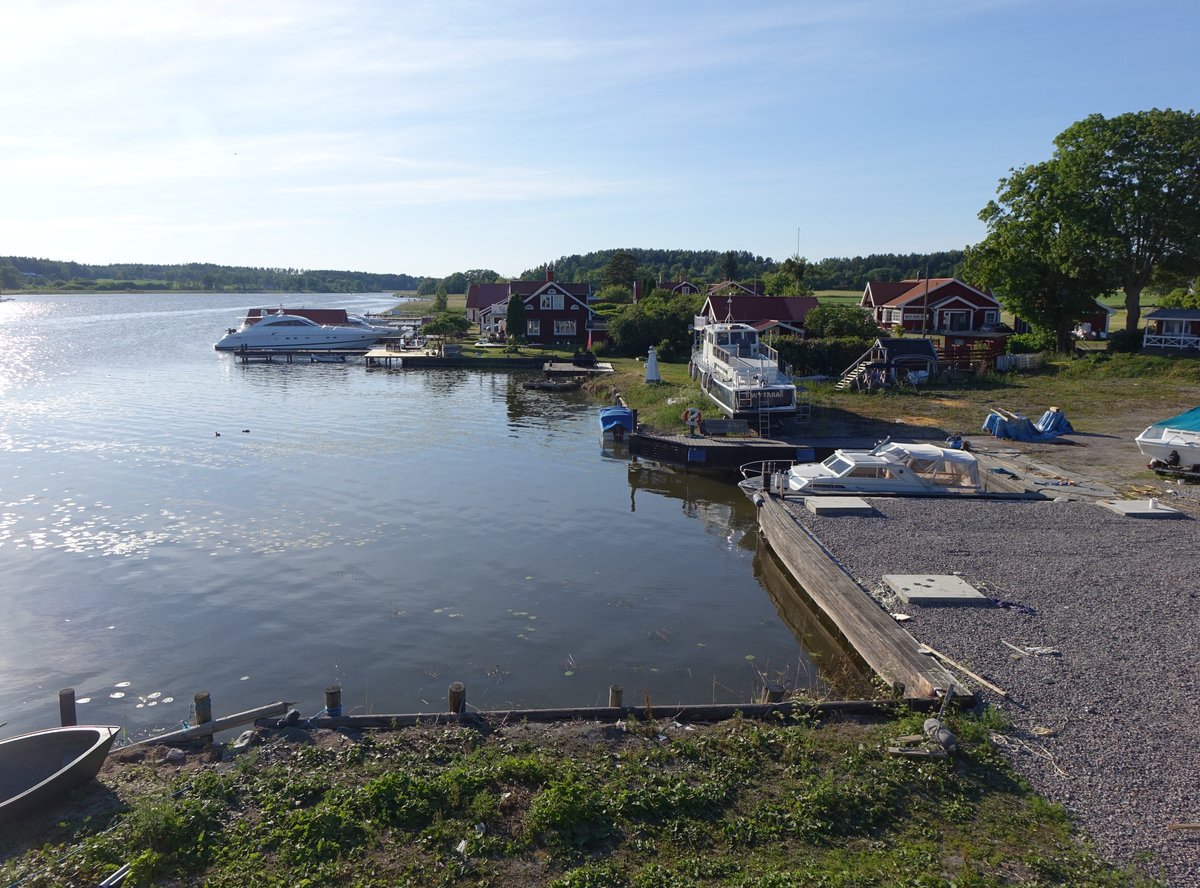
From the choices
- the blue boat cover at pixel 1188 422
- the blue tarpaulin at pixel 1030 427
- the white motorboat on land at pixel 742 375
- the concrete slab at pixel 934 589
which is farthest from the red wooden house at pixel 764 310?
the concrete slab at pixel 934 589

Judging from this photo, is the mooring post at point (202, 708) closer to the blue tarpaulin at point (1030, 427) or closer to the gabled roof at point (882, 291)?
the blue tarpaulin at point (1030, 427)

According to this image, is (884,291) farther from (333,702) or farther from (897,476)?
(333,702)

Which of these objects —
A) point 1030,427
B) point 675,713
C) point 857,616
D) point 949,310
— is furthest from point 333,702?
point 949,310

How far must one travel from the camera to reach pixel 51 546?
21.4 m

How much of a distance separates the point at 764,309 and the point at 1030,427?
2994 cm

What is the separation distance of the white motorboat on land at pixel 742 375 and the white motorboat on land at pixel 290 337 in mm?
47986

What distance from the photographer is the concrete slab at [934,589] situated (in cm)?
1512

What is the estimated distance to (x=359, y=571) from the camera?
19.8m

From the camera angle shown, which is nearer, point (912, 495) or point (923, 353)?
point (912, 495)

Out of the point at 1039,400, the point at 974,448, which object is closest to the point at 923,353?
the point at 1039,400

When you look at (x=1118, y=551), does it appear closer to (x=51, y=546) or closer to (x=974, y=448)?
(x=974, y=448)

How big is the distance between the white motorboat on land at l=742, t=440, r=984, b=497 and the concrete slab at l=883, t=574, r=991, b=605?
23.5 ft

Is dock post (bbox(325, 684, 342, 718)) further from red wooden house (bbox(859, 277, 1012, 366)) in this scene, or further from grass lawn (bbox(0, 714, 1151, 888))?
red wooden house (bbox(859, 277, 1012, 366))

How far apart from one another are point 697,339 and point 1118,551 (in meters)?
32.1
